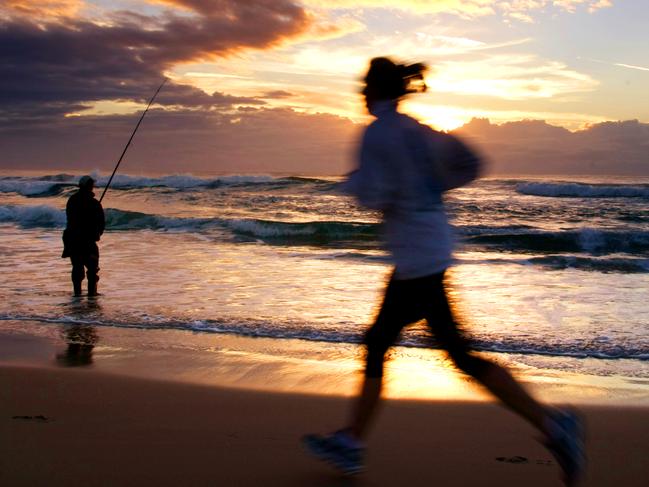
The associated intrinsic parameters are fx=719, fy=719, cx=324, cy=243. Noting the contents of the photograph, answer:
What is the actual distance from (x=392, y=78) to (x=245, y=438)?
1938 mm

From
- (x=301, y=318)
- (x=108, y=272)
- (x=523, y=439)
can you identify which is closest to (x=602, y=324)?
(x=301, y=318)

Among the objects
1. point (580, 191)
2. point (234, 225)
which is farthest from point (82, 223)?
point (580, 191)

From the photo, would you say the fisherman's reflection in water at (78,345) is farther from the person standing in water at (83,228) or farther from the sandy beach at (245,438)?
the person standing in water at (83,228)

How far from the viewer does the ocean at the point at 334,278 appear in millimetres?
6465

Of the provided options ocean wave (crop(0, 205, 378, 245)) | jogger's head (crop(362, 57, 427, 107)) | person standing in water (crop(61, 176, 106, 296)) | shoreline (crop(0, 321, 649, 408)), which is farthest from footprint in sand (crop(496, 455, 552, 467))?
ocean wave (crop(0, 205, 378, 245))

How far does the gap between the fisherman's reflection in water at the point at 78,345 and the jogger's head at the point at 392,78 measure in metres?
3.48

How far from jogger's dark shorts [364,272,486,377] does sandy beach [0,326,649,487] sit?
66 centimetres

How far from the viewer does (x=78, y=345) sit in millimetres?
5992

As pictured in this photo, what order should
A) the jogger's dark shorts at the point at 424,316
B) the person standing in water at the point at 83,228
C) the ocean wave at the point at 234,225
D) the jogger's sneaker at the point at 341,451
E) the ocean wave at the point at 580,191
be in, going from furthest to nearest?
the ocean wave at the point at 580,191, the ocean wave at the point at 234,225, the person standing in water at the point at 83,228, the jogger's sneaker at the point at 341,451, the jogger's dark shorts at the point at 424,316

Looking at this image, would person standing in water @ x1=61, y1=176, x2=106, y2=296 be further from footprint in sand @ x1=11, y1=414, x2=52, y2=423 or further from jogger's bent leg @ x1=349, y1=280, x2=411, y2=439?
jogger's bent leg @ x1=349, y1=280, x2=411, y2=439

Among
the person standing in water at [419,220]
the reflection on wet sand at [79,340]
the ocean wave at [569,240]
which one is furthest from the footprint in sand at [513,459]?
the ocean wave at [569,240]

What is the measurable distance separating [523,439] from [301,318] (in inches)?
147

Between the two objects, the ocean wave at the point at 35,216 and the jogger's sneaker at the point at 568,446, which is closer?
the jogger's sneaker at the point at 568,446

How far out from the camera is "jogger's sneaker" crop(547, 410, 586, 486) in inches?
102
